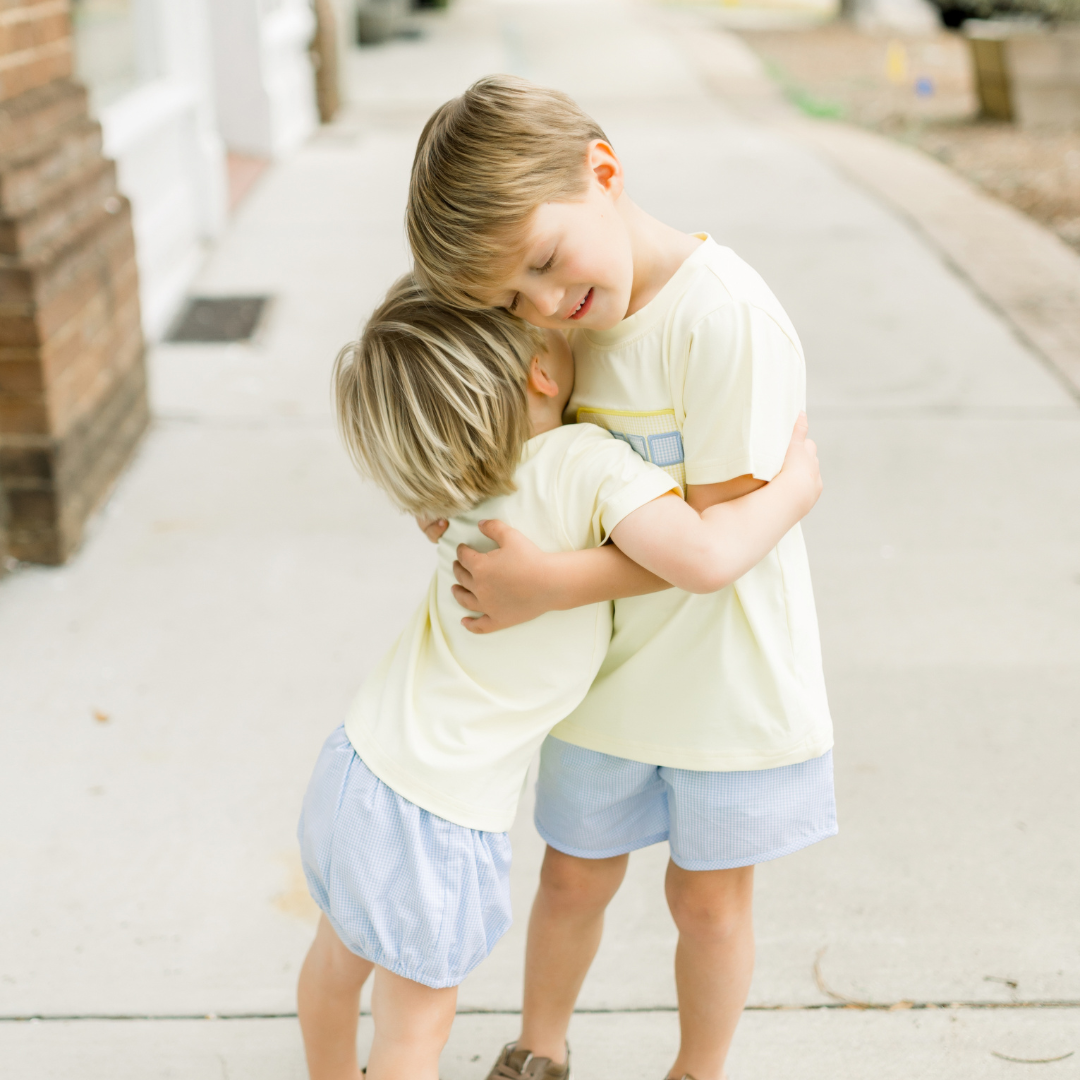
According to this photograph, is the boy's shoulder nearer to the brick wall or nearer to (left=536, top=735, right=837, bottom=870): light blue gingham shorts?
(left=536, top=735, right=837, bottom=870): light blue gingham shorts

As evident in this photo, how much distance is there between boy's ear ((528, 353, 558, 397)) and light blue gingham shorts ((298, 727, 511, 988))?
515 mm

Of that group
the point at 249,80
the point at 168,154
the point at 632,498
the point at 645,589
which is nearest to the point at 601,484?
the point at 632,498

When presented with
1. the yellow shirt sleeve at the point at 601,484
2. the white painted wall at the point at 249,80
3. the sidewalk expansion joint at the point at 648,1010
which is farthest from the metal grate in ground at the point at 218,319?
the yellow shirt sleeve at the point at 601,484

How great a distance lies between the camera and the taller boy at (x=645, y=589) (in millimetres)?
1424

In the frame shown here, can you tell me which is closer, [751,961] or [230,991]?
[751,961]

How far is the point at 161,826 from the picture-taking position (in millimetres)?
2521

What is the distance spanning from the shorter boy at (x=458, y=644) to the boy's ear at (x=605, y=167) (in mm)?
196

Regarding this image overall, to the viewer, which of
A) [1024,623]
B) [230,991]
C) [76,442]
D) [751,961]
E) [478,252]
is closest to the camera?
[478,252]

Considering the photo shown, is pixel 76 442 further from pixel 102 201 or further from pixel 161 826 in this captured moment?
pixel 161 826

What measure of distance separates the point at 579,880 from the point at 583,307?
0.83 metres

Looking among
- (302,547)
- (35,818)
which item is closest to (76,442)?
(302,547)

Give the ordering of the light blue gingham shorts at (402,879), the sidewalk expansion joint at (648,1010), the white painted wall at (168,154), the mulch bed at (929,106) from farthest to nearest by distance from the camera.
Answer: the mulch bed at (929,106)
the white painted wall at (168,154)
the sidewalk expansion joint at (648,1010)
the light blue gingham shorts at (402,879)

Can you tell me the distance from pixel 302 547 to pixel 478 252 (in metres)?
2.43

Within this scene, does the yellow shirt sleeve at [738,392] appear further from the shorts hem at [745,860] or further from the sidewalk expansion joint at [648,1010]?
the sidewalk expansion joint at [648,1010]
